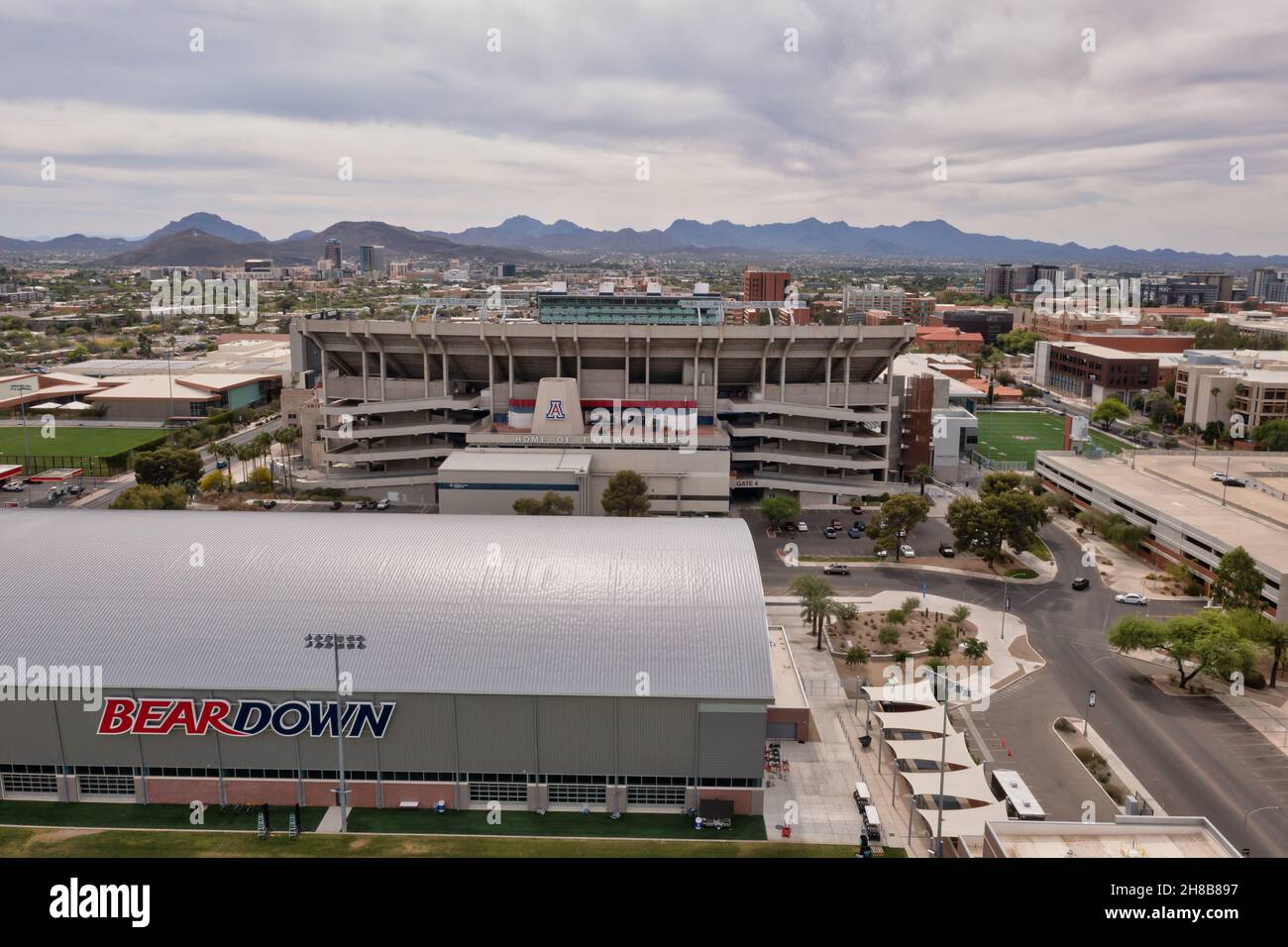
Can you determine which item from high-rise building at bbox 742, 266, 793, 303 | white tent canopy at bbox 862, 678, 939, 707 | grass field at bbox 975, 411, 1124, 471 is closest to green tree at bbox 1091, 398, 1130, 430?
grass field at bbox 975, 411, 1124, 471

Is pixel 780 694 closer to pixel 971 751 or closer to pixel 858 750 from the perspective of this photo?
pixel 858 750

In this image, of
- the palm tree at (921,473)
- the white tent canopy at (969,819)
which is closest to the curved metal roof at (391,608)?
the white tent canopy at (969,819)

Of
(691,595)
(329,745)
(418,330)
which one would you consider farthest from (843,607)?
(418,330)

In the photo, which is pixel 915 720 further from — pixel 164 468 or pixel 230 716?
pixel 164 468

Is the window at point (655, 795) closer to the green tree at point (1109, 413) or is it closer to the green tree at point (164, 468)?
the green tree at point (164, 468)

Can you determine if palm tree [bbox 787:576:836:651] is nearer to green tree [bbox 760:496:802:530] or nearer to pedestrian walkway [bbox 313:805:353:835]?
green tree [bbox 760:496:802:530]

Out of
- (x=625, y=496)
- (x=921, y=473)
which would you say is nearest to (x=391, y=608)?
(x=625, y=496)
